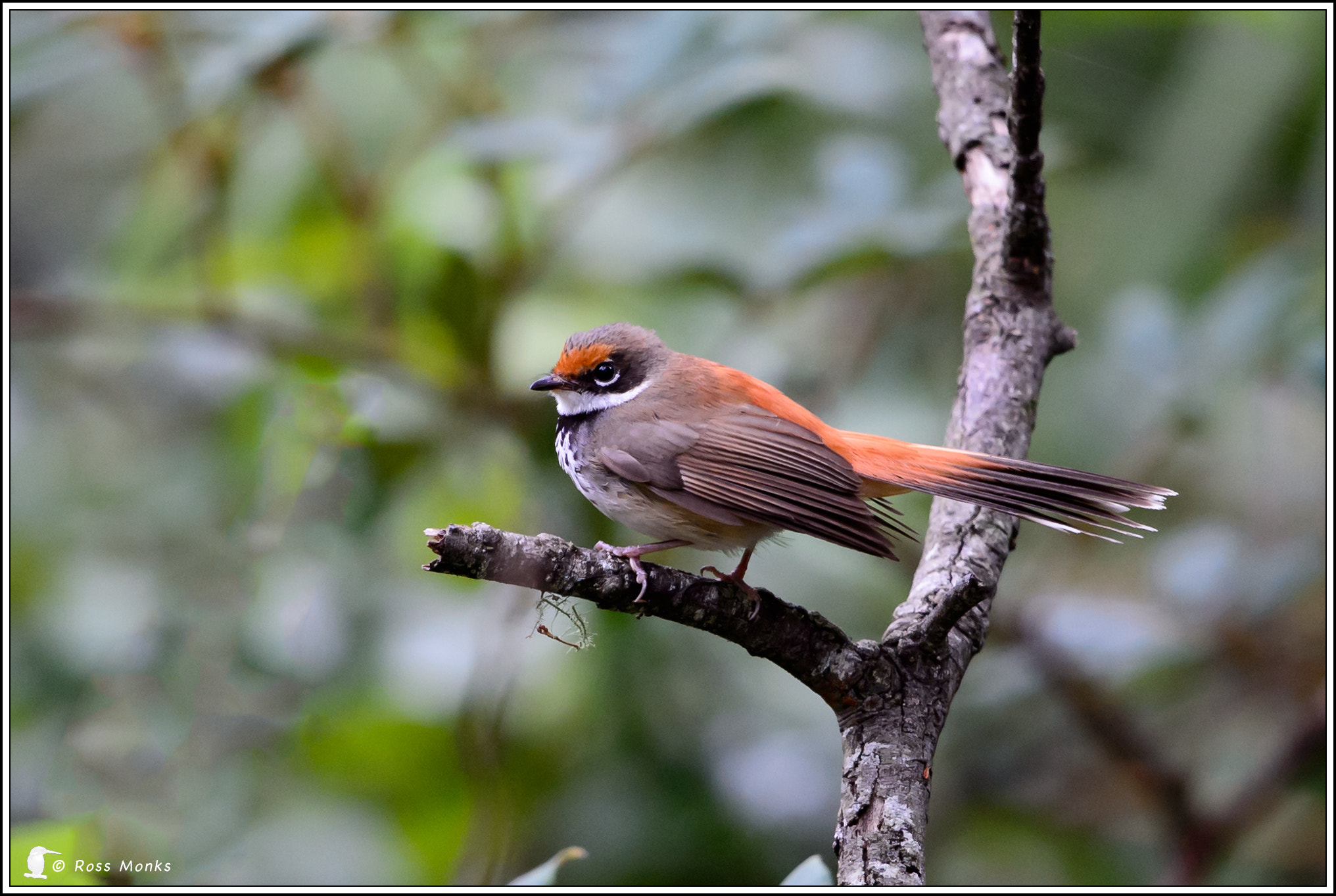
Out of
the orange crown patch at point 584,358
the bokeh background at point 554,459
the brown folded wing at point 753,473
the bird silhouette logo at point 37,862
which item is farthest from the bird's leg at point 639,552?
Result: the bird silhouette logo at point 37,862

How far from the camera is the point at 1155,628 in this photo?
3598 mm

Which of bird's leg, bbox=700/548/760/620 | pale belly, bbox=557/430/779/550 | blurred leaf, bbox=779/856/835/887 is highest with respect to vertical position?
pale belly, bbox=557/430/779/550

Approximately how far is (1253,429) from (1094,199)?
1.16m

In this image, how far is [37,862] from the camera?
2.23 metres

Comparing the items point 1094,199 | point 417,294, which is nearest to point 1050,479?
point 417,294

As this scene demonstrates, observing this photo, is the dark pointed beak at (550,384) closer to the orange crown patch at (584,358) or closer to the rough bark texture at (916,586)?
the orange crown patch at (584,358)

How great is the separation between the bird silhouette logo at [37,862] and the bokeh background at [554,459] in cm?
25

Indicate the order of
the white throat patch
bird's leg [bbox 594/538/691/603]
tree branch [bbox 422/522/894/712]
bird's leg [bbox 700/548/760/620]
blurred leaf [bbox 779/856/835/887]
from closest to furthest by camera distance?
blurred leaf [bbox 779/856/835/887] < tree branch [bbox 422/522/894/712] < bird's leg [bbox 594/538/691/603] < bird's leg [bbox 700/548/760/620] < the white throat patch

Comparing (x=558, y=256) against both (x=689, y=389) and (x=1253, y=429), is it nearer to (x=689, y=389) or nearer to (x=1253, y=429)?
(x=689, y=389)

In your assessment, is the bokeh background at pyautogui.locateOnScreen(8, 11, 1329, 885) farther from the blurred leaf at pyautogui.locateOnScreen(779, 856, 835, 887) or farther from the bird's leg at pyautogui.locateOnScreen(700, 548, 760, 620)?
the blurred leaf at pyautogui.locateOnScreen(779, 856, 835, 887)

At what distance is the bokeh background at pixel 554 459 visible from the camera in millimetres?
3203

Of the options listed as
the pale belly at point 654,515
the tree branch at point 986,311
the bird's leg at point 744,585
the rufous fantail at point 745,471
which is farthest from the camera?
the pale belly at point 654,515

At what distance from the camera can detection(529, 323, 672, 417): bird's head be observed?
2914mm

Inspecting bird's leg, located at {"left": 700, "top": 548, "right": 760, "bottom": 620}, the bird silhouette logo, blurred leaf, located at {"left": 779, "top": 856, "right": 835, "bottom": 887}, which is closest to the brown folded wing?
bird's leg, located at {"left": 700, "top": 548, "right": 760, "bottom": 620}
